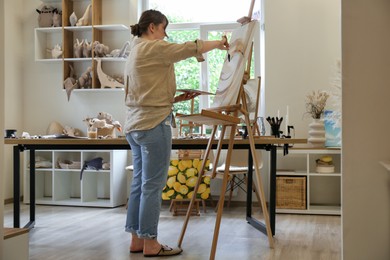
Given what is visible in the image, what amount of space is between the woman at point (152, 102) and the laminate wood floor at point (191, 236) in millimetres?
370

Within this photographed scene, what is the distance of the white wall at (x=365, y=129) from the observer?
2.01 meters

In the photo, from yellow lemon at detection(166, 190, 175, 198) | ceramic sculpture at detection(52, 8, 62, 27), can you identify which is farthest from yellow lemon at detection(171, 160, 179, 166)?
ceramic sculpture at detection(52, 8, 62, 27)

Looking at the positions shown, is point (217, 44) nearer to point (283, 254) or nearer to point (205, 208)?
point (283, 254)

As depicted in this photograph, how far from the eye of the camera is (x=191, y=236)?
3.53 m

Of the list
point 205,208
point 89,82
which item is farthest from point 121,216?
point 89,82

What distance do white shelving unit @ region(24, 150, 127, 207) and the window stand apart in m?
1.12

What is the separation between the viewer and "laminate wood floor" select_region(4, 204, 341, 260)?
2.96 meters

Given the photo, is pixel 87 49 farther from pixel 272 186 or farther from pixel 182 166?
pixel 272 186

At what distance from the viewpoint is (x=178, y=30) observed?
5.73 meters

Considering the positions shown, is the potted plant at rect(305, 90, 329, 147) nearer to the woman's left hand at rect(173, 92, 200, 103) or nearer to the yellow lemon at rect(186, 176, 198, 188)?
the yellow lemon at rect(186, 176, 198, 188)

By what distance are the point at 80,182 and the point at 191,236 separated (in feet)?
7.95

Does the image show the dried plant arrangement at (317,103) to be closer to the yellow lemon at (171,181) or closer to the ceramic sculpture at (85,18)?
the yellow lemon at (171,181)

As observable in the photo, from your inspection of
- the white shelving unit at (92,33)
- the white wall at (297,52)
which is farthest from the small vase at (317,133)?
the white shelving unit at (92,33)

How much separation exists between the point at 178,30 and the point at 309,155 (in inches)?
86.9
